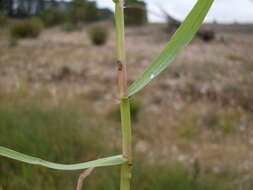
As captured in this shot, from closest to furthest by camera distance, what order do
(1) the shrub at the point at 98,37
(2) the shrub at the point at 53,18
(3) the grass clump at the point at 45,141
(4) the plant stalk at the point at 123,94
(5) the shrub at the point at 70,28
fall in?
(4) the plant stalk at the point at 123,94, (3) the grass clump at the point at 45,141, (1) the shrub at the point at 98,37, (5) the shrub at the point at 70,28, (2) the shrub at the point at 53,18

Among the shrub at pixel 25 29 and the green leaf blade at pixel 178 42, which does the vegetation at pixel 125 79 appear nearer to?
the green leaf blade at pixel 178 42

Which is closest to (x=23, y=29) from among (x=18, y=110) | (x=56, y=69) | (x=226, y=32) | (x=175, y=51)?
(x=56, y=69)

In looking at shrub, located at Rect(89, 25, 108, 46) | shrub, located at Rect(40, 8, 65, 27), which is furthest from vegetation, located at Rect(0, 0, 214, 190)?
shrub, located at Rect(40, 8, 65, 27)

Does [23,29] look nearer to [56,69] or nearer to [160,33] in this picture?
[160,33]

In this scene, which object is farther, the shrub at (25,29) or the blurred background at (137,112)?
the shrub at (25,29)

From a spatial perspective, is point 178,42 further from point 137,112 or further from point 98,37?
point 98,37

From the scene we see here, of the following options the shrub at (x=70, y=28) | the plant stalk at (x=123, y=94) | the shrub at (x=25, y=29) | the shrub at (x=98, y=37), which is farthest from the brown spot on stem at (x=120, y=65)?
the shrub at (x=70, y=28)

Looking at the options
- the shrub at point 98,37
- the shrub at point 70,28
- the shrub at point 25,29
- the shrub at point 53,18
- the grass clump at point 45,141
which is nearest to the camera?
the grass clump at point 45,141

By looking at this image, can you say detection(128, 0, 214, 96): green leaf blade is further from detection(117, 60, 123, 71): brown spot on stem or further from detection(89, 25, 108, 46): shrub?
detection(89, 25, 108, 46): shrub
